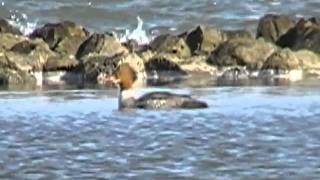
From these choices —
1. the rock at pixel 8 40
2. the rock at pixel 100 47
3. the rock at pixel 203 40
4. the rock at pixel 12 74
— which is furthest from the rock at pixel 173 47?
the rock at pixel 12 74

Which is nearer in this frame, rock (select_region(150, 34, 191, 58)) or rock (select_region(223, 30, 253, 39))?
rock (select_region(150, 34, 191, 58))

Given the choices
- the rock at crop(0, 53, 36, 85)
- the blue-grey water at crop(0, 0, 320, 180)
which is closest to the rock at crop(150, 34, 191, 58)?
the rock at crop(0, 53, 36, 85)

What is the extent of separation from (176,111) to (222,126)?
1805 millimetres

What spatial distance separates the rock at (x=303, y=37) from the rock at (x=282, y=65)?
68.5 inches

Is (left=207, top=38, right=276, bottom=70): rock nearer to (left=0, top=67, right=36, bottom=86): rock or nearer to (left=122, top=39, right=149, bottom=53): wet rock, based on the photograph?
(left=122, top=39, right=149, bottom=53): wet rock

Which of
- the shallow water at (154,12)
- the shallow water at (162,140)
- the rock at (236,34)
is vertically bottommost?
the shallow water at (162,140)

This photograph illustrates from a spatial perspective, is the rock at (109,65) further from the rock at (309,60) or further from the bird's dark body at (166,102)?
the bird's dark body at (166,102)

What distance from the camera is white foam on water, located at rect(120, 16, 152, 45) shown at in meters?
27.1

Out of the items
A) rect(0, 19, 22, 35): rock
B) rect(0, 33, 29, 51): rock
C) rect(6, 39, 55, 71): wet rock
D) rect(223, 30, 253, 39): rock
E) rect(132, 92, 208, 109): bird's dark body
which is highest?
rect(0, 19, 22, 35): rock

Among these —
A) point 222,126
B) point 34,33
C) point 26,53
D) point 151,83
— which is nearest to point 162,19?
point 34,33

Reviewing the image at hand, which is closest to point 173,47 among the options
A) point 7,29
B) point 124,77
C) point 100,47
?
point 100,47

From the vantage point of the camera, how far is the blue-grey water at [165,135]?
25.3ft

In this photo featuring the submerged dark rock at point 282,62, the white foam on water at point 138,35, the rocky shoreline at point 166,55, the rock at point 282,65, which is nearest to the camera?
the rocky shoreline at point 166,55

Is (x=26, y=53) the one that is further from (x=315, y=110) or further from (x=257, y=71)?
(x=315, y=110)
